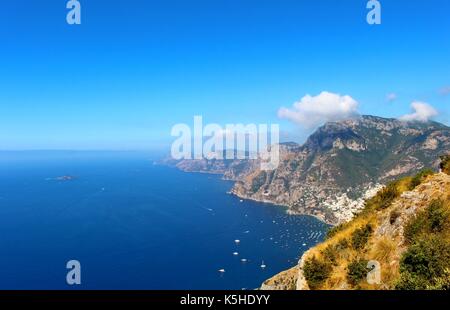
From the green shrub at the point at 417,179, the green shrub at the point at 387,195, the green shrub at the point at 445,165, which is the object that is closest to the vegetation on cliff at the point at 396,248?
the green shrub at the point at 387,195

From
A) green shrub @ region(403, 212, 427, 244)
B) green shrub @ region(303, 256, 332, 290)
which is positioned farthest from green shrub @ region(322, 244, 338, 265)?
green shrub @ region(403, 212, 427, 244)

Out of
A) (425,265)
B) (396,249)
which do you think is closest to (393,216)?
(396,249)

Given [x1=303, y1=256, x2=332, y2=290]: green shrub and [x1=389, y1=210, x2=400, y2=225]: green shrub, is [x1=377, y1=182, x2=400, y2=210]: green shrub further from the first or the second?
[x1=303, y1=256, x2=332, y2=290]: green shrub

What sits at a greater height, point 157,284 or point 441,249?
point 441,249

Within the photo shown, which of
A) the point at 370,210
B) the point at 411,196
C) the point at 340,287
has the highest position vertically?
the point at 411,196

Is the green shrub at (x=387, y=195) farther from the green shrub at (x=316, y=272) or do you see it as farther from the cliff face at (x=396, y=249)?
the green shrub at (x=316, y=272)
